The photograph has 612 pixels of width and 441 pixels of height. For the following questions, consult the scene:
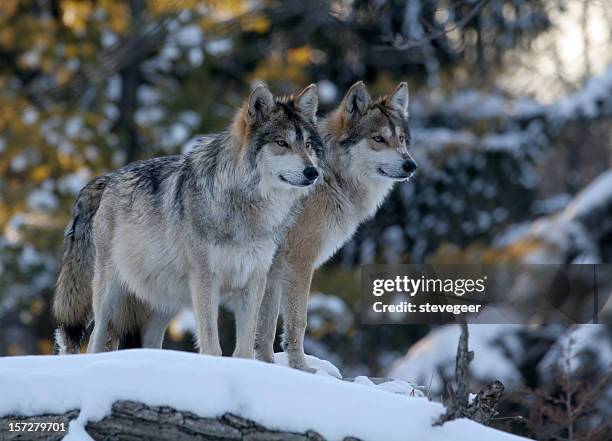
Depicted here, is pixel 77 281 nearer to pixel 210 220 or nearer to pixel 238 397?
pixel 210 220

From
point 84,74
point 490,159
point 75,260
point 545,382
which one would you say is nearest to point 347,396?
point 75,260

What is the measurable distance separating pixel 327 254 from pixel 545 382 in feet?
19.1

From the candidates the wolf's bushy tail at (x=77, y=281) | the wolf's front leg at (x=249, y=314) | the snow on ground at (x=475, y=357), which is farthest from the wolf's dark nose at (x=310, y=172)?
the snow on ground at (x=475, y=357)

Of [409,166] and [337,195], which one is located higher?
[409,166]

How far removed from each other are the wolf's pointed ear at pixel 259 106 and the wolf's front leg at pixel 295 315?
119cm

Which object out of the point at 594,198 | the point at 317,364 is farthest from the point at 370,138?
the point at 594,198

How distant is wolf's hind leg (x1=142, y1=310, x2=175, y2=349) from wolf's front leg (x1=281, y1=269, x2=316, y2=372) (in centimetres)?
99

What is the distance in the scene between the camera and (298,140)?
22.9 ft

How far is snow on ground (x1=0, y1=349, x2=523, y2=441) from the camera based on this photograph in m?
5.45

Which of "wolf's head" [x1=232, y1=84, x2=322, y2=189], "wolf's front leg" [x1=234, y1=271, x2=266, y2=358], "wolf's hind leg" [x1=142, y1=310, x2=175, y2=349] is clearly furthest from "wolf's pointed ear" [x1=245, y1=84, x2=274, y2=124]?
"wolf's hind leg" [x1=142, y1=310, x2=175, y2=349]

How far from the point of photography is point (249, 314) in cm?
704

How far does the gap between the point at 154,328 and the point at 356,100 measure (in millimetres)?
2310

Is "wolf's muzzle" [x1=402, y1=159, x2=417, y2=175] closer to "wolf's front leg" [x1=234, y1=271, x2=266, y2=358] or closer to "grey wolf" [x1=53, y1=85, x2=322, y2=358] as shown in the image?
"grey wolf" [x1=53, y1=85, x2=322, y2=358]

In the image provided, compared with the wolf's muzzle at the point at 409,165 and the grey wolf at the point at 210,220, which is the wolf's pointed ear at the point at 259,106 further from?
the wolf's muzzle at the point at 409,165
